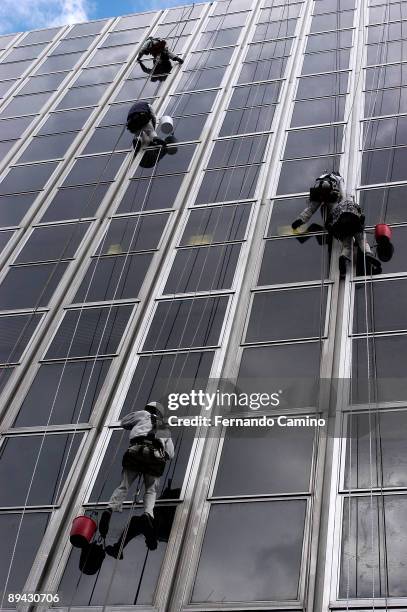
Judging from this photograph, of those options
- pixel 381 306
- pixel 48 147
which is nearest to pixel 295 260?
pixel 381 306

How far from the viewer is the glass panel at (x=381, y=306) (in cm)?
1117

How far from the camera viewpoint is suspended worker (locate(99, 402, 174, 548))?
30.1 ft

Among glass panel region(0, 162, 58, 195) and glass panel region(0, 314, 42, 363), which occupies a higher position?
glass panel region(0, 162, 58, 195)

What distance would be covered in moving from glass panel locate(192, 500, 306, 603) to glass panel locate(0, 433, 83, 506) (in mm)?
2161

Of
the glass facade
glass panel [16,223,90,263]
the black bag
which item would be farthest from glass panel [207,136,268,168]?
the black bag

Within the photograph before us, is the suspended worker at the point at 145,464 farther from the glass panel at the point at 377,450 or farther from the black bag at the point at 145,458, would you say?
the glass panel at the point at 377,450

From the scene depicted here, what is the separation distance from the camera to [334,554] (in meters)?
8.29

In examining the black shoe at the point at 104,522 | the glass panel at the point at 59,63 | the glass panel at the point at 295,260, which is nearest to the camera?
the black shoe at the point at 104,522

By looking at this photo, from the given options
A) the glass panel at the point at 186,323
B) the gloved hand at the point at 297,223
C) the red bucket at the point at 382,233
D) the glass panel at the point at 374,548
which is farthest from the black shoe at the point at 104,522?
the gloved hand at the point at 297,223

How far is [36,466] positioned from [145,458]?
1.81 m

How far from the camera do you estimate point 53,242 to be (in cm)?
1520

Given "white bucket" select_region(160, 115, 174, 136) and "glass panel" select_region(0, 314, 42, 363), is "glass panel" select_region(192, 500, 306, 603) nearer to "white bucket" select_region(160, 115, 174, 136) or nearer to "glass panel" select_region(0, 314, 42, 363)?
"glass panel" select_region(0, 314, 42, 363)

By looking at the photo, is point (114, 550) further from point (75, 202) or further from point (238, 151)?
point (238, 151)

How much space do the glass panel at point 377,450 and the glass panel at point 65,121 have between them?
12.5 meters
